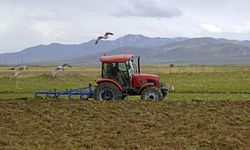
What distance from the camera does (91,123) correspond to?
15289mm

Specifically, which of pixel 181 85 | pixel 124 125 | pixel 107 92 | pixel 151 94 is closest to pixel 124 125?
pixel 124 125

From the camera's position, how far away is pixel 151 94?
20922 millimetres

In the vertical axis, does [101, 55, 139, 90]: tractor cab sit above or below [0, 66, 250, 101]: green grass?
above

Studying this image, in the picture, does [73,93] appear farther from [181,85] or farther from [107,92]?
[181,85]

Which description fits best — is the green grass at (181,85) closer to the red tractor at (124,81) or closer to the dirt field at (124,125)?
the red tractor at (124,81)

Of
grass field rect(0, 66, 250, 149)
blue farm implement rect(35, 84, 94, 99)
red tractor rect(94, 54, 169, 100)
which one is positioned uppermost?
red tractor rect(94, 54, 169, 100)

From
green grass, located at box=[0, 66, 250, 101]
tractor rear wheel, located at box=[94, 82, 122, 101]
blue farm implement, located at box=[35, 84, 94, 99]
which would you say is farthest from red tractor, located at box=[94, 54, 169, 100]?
green grass, located at box=[0, 66, 250, 101]

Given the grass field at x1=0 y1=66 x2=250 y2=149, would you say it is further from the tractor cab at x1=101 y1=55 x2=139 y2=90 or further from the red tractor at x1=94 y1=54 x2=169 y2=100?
the tractor cab at x1=101 y1=55 x2=139 y2=90

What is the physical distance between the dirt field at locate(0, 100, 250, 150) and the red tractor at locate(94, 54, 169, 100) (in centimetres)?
132

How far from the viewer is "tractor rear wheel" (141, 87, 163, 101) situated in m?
20.9

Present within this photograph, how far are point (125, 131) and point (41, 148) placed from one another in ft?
9.82

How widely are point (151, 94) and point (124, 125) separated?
250 inches

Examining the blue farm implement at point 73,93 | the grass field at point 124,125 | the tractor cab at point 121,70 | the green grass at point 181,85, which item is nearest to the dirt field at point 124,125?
the grass field at point 124,125

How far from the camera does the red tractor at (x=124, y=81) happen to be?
2078 centimetres
